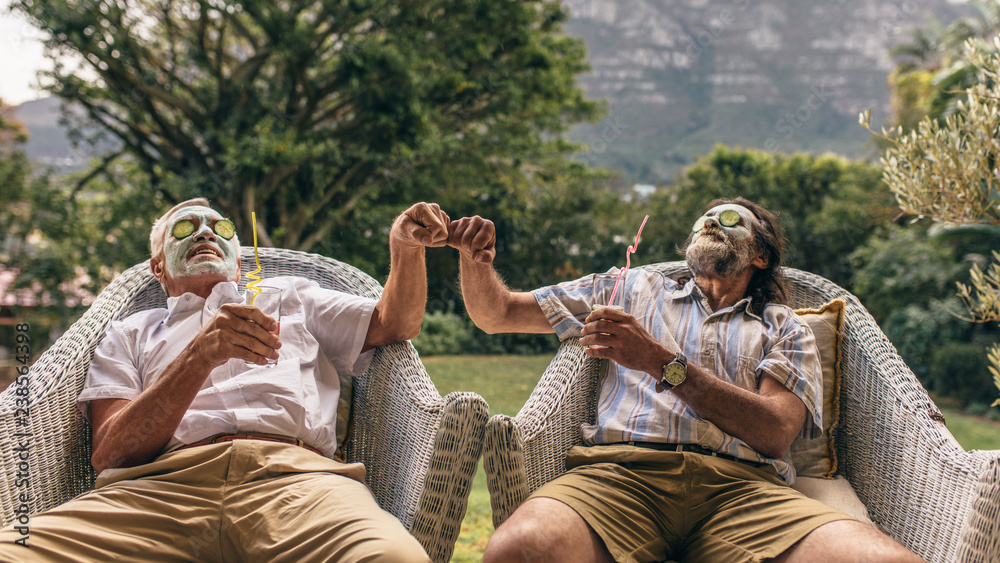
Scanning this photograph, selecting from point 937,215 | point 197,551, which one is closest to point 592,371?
point 197,551

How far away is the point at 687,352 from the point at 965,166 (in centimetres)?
120

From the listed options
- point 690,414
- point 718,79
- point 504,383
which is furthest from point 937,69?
point 690,414

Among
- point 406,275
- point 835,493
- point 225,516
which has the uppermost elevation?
point 406,275

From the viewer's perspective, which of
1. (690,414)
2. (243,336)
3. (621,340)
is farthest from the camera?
(690,414)

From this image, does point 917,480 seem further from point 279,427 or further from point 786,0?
point 786,0

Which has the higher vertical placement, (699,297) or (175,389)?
(699,297)

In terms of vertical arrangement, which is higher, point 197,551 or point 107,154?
point 107,154

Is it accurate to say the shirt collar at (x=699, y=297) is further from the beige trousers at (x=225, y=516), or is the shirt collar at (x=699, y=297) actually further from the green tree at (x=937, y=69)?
the green tree at (x=937, y=69)

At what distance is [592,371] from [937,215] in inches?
53.8

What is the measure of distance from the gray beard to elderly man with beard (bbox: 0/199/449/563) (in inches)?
32.8

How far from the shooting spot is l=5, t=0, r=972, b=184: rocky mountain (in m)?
9.69

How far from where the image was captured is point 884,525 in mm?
1858

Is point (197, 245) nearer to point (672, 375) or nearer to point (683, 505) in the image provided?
point (672, 375)

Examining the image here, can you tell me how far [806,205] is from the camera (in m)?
8.47
